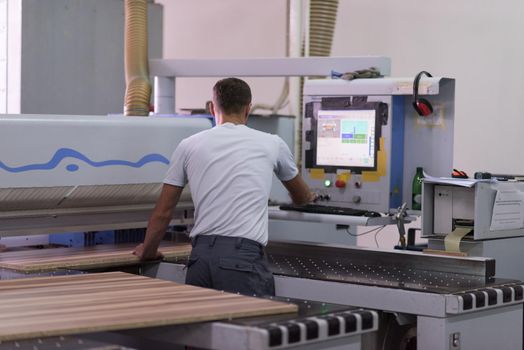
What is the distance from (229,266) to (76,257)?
74 cm

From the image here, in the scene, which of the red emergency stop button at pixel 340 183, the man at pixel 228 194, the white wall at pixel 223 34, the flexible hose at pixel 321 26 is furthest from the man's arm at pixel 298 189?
the white wall at pixel 223 34

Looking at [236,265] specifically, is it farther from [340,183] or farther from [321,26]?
[321,26]

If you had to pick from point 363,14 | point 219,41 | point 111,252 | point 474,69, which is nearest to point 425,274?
point 111,252

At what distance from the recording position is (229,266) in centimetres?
341

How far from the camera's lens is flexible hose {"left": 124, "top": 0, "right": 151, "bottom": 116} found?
4496 millimetres

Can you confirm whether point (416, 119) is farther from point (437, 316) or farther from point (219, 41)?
point (219, 41)

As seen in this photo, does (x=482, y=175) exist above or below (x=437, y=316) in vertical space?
above

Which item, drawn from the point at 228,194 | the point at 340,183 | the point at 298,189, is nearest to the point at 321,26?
the point at 340,183

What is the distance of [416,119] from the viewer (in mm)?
4289

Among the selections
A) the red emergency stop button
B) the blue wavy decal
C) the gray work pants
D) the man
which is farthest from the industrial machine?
the blue wavy decal

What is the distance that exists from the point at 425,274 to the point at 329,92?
113 cm

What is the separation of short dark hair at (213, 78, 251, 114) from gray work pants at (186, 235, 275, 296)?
0.51m

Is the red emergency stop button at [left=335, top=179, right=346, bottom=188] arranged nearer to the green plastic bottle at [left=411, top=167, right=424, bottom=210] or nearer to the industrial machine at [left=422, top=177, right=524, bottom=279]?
the green plastic bottle at [left=411, top=167, right=424, bottom=210]

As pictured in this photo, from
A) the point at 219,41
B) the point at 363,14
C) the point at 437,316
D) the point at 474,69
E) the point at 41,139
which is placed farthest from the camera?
the point at 219,41
